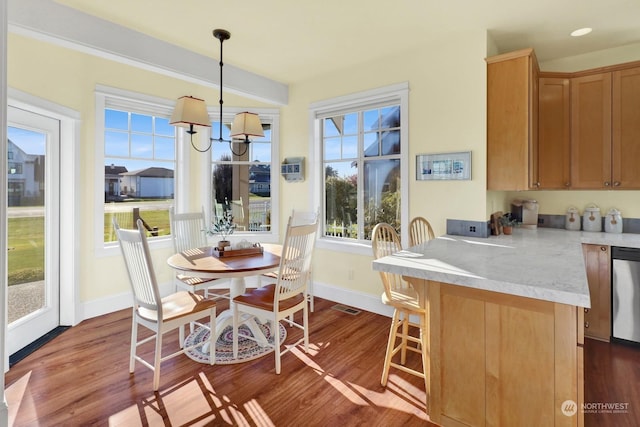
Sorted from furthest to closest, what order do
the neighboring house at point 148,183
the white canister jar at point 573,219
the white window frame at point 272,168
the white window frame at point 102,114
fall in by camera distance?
the white window frame at point 272,168 < the neighboring house at point 148,183 < the white window frame at point 102,114 < the white canister jar at point 573,219

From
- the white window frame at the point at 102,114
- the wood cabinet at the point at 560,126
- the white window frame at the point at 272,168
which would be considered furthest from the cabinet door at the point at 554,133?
the white window frame at the point at 102,114

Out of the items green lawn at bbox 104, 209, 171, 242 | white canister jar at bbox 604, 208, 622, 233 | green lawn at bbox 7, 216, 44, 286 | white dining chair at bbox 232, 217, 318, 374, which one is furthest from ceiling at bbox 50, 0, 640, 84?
green lawn at bbox 104, 209, 171, 242

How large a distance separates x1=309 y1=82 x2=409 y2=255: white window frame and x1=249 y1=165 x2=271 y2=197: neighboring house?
0.70 m

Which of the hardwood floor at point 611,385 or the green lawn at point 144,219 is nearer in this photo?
the hardwood floor at point 611,385

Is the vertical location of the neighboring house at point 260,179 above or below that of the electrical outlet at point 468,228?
above

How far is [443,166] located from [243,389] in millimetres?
2519

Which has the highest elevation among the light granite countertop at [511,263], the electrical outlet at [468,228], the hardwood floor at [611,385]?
the electrical outlet at [468,228]

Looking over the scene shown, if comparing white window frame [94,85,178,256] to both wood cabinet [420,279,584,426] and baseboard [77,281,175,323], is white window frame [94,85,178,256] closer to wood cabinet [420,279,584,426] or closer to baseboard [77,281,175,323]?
baseboard [77,281,175,323]

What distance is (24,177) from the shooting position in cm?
278

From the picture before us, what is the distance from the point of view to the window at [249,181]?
14.4 ft

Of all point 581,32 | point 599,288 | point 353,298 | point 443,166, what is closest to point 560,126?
point 581,32

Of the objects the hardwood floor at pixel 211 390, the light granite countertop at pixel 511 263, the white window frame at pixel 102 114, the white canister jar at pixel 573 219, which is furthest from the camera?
the white window frame at pixel 102 114

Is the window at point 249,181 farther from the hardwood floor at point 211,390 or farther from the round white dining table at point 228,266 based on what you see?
the hardwood floor at point 211,390

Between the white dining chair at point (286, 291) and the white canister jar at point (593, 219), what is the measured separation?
2.77 meters
